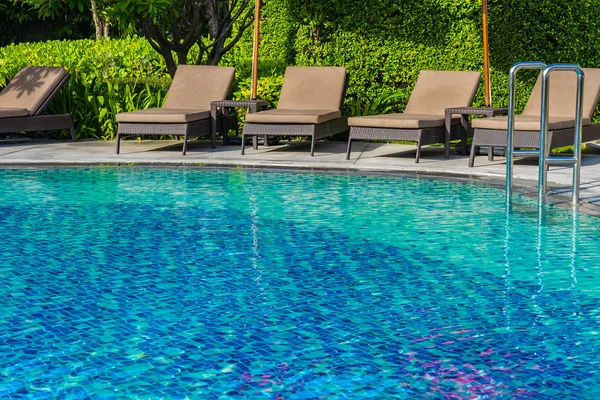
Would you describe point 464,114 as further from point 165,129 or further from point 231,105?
point 165,129

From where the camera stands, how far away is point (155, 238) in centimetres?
755

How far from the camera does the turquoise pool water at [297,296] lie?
4.38m

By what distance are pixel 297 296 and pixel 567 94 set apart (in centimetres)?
651

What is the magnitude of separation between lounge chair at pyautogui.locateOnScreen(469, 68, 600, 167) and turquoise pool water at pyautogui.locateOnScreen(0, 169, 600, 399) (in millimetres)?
1248

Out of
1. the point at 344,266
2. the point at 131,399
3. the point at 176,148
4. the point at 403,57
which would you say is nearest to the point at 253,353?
the point at 131,399

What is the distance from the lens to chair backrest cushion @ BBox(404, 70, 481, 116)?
12008mm

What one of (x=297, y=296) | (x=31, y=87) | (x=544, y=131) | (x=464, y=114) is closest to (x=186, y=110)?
(x=31, y=87)

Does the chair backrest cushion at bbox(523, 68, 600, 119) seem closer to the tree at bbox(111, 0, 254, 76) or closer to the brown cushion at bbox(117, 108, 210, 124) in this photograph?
the brown cushion at bbox(117, 108, 210, 124)

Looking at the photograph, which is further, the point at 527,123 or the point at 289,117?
the point at 289,117

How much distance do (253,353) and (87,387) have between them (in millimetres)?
830

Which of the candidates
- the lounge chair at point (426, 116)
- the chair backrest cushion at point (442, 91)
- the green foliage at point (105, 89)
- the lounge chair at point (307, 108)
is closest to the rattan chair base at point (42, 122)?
the green foliage at point (105, 89)

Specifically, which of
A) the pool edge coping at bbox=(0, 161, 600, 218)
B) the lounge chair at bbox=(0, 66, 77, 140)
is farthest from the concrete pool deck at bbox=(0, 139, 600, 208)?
the lounge chair at bbox=(0, 66, 77, 140)

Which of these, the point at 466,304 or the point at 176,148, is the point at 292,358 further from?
the point at 176,148

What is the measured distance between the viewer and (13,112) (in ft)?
42.3
